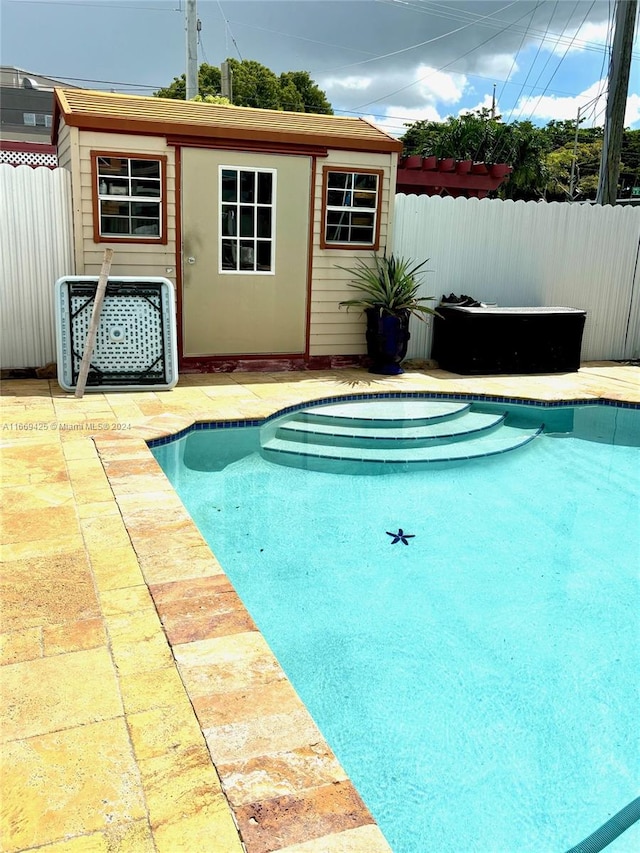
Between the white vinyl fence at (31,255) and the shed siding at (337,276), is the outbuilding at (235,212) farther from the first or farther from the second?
the white vinyl fence at (31,255)

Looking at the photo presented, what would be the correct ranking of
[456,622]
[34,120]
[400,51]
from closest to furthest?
[456,622] < [400,51] < [34,120]

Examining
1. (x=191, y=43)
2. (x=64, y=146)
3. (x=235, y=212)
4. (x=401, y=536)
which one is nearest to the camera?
(x=401, y=536)

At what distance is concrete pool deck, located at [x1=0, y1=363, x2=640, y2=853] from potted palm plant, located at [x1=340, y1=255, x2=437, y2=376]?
4.00 meters

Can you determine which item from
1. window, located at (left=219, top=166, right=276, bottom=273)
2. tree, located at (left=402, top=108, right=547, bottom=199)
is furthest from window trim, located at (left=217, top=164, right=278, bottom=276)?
tree, located at (left=402, top=108, right=547, bottom=199)

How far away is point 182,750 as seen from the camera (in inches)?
73.2

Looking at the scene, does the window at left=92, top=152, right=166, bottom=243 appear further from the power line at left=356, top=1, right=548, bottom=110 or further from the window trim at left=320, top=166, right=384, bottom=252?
the power line at left=356, top=1, right=548, bottom=110

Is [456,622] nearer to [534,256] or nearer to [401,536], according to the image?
[401,536]

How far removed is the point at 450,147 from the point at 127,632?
1196 inches

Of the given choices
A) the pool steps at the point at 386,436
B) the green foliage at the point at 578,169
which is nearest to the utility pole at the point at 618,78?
the pool steps at the point at 386,436

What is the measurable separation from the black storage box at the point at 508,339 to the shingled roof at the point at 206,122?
2.04 m

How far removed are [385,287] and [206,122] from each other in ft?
8.02

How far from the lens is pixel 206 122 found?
676 centimetres

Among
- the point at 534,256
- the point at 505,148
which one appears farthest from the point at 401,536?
the point at 505,148

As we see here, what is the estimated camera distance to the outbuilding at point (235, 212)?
6555mm
